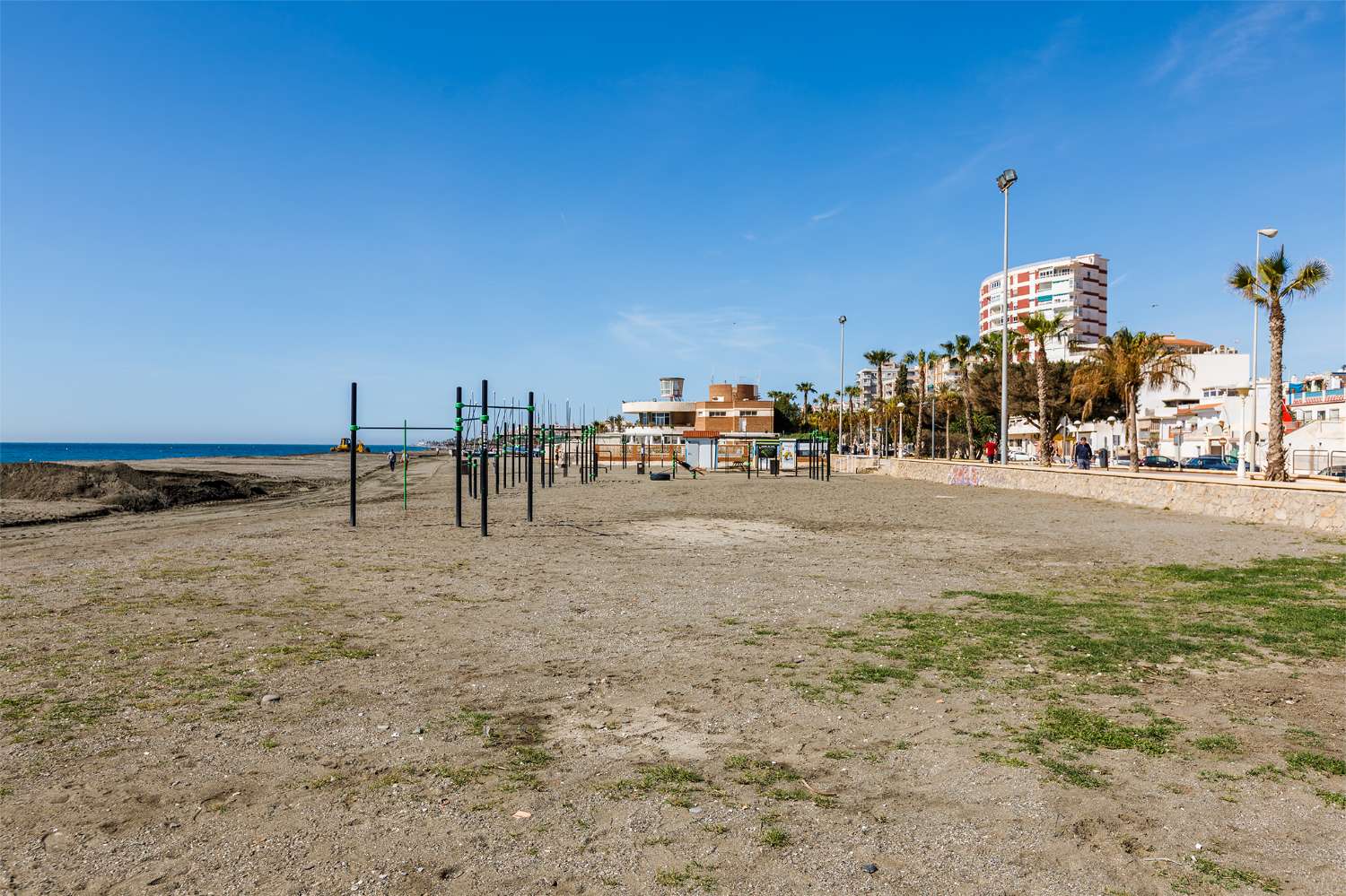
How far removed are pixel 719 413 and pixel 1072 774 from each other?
98.5 meters

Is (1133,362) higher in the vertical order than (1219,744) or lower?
higher

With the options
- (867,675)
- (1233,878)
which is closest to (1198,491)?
(867,675)

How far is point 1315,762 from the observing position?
191 inches

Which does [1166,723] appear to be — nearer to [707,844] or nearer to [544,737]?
[707,844]

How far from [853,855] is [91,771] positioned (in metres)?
4.47

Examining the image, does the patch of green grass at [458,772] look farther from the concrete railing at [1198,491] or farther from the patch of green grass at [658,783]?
the concrete railing at [1198,491]

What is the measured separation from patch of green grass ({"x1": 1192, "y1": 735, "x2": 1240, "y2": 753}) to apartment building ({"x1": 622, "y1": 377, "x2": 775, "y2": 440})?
3619 inches

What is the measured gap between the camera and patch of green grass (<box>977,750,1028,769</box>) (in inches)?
191

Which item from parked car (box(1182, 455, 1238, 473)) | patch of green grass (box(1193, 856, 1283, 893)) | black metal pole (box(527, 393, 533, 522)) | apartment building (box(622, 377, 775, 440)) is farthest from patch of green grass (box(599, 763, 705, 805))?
apartment building (box(622, 377, 775, 440))

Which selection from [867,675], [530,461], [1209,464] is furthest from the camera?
[1209,464]

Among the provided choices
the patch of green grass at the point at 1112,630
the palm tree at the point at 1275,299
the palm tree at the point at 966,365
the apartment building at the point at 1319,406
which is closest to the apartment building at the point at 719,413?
the palm tree at the point at 966,365

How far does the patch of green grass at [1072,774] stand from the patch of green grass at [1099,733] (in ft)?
0.79

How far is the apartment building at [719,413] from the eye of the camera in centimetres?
10131

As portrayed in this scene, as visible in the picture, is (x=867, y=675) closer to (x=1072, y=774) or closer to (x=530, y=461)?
(x=1072, y=774)
